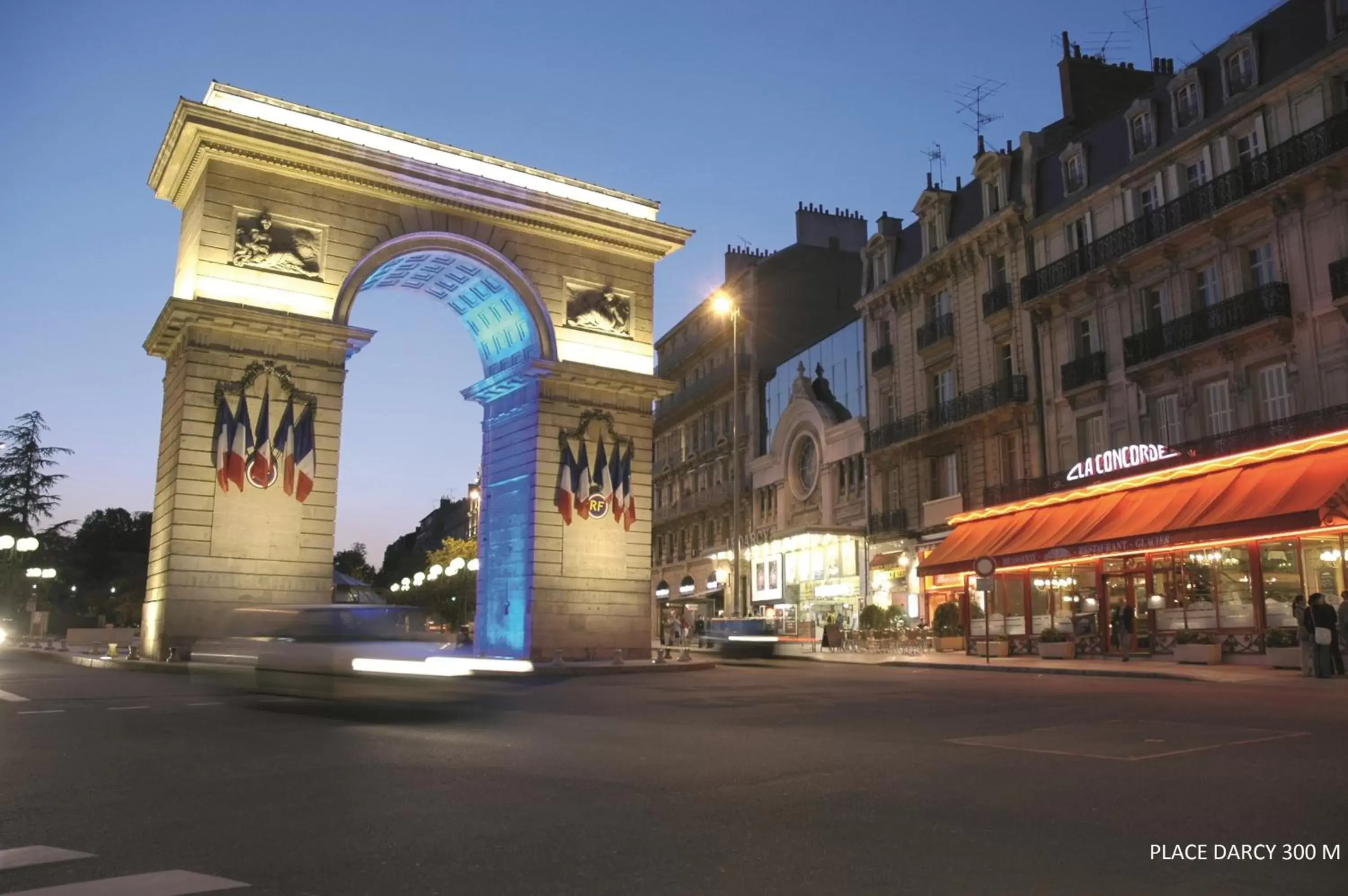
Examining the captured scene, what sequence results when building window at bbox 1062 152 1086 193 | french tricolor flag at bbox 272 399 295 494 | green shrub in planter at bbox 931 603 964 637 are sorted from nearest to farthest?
french tricolor flag at bbox 272 399 295 494
building window at bbox 1062 152 1086 193
green shrub in planter at bbox 931 603 964 637

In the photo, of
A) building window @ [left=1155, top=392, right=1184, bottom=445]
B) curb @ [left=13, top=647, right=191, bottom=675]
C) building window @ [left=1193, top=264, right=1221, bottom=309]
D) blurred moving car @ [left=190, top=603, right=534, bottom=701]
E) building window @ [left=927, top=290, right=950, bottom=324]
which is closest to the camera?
blurred moving car @ [left=190, top=603, right=534, bottom=701]

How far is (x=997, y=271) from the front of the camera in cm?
3456

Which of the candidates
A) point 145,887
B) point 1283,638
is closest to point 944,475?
point 1283,638

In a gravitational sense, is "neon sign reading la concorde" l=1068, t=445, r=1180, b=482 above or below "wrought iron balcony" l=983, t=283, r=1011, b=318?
below

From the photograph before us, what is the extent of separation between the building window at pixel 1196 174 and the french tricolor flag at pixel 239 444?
80.4ft

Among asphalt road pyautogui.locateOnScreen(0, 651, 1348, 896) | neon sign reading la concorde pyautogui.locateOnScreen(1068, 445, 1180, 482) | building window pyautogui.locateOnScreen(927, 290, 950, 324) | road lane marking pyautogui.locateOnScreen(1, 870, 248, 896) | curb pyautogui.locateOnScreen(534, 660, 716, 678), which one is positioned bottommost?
curb pyautogui.locateOnScreen(534, 660, 716, 678)

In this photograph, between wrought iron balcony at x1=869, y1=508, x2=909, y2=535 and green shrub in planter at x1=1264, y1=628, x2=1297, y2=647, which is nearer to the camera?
green shrub in planter at x1=1264, y1=628, x2=1297, y2=647

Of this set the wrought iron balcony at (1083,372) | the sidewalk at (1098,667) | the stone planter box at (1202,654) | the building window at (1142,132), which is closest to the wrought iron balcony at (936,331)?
the wrought iron balcony at (1083,372)

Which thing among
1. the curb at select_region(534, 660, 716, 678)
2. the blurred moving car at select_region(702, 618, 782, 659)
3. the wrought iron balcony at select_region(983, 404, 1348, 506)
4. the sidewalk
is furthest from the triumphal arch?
the wrought iron balcony at select_region(983, 404, 1348, 506)

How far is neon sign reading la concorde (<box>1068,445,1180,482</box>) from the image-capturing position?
2597 cm

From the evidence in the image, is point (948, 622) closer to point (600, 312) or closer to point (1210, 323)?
point (1210, 323)

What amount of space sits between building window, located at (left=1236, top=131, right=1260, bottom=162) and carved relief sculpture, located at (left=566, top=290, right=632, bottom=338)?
55.6 ft

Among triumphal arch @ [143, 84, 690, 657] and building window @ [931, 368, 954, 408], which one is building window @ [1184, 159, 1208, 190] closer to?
building window @ [931, 368, 954, 408]

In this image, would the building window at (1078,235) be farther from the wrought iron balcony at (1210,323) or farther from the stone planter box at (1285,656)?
the stone planter box at (1285,656)
